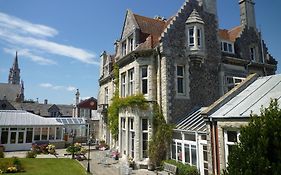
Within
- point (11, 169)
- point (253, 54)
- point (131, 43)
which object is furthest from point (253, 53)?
point (11, 169)

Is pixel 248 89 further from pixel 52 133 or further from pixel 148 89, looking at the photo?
pixel 52 133

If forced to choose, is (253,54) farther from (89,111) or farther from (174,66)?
(89,111)

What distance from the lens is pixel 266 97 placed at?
11414 mm

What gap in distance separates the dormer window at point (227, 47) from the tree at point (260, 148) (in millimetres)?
17037

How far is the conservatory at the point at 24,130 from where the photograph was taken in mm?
28828

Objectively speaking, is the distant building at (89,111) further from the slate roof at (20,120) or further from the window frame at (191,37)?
the window frame at (191,37)

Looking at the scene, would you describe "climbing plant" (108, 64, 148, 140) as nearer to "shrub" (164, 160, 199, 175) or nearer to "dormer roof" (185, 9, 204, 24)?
"shrub" (164, 160, 199, 175)

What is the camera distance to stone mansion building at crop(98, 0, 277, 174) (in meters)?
18.5

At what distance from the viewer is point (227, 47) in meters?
23.0

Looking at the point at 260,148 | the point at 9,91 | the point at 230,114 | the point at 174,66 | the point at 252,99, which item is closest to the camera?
the point at 260,148

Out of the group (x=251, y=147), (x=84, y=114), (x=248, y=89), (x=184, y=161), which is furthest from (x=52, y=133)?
(x=251, y=147)

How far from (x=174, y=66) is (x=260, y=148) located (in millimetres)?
12857

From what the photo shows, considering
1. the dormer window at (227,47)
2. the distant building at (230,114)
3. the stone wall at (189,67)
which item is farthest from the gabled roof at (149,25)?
the distant building at (230,114)

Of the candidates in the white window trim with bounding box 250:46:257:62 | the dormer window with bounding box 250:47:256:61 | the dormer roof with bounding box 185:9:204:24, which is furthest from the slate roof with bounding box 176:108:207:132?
the dormer window with bounding box 250:47:256:61
